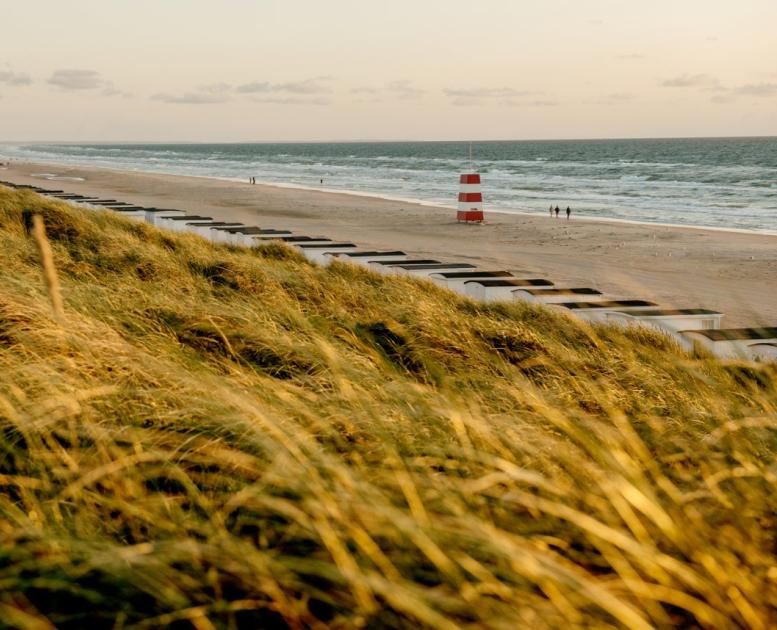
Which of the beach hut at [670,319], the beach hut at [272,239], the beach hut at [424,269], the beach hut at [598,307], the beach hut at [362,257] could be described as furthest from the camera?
the beach hut at [272,239]

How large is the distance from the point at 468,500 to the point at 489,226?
67.7 feet

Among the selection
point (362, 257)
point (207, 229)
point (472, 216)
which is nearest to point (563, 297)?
point (362, 257)

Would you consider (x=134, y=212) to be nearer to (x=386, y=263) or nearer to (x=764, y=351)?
(x=386, y=263)

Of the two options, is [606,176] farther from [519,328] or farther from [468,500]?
[468,500]

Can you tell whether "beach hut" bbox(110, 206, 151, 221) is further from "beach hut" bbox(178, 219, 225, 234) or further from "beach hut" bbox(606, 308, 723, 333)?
"beach hut" bbox(606, 308, 723, 333)

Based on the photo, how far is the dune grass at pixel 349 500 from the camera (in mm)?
1996

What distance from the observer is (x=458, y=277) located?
9.55 m

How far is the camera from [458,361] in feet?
18.4

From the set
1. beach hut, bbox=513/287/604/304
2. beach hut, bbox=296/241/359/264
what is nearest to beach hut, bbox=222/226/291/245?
beach hut, bbox=296/241/359/264

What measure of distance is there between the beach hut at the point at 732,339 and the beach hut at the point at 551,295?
1.57 meters

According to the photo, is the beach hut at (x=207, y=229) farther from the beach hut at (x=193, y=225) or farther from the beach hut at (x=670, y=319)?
the beach hut at (x=670, y=319)

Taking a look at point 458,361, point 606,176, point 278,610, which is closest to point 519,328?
point 458,361

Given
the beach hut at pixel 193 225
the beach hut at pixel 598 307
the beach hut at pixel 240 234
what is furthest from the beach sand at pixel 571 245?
the beach hut at pixel 193 225

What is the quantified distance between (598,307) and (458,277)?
1899 millimetres
